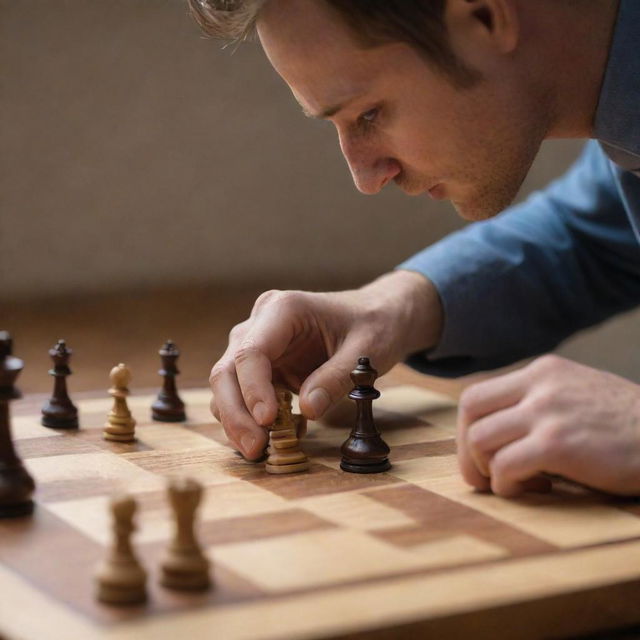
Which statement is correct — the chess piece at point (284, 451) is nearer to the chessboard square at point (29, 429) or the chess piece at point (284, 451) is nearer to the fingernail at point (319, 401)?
the fingernail at point (319, 401)

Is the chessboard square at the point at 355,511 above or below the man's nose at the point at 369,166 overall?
below

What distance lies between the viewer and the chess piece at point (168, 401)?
5.89 feet

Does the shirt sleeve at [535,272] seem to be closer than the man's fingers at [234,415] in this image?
No

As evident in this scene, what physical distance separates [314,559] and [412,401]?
88 cm

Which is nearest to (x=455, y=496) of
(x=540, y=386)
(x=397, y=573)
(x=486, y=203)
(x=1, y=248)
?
(x=540, y=386)

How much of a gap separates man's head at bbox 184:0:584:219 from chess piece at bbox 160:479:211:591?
74 cm

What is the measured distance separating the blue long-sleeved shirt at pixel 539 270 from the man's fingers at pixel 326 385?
465 millimetres

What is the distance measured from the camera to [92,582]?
1.02m

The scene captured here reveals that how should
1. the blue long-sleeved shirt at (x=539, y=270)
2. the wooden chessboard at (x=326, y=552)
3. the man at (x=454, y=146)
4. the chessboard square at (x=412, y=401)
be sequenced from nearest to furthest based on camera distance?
the wooden chessboard at (x=326, y=552)
the man at (x=454, y=146)
the chessboard square at (x=412, y=401)
the blue long-sleeved shirt at (x=539, y=270)

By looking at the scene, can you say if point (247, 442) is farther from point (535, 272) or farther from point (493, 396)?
point (535, 272)

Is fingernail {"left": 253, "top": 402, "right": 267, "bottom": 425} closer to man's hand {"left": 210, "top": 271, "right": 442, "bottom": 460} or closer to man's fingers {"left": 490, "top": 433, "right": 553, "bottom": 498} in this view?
man's hand {"left": 210, "top": 271, "right": 442, "bottom": 460}

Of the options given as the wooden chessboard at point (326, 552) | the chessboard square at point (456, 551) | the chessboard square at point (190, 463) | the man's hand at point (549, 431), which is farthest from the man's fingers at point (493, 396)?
the chessboard square at point (190, 463)

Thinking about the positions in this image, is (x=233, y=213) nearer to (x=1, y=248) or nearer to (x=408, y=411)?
(x=1, y=248)

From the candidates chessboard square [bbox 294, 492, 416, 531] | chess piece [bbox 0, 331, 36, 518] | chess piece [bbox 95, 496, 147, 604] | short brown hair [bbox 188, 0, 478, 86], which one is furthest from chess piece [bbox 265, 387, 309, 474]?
short brown hair [bbox 188, 0, 478, 86]
